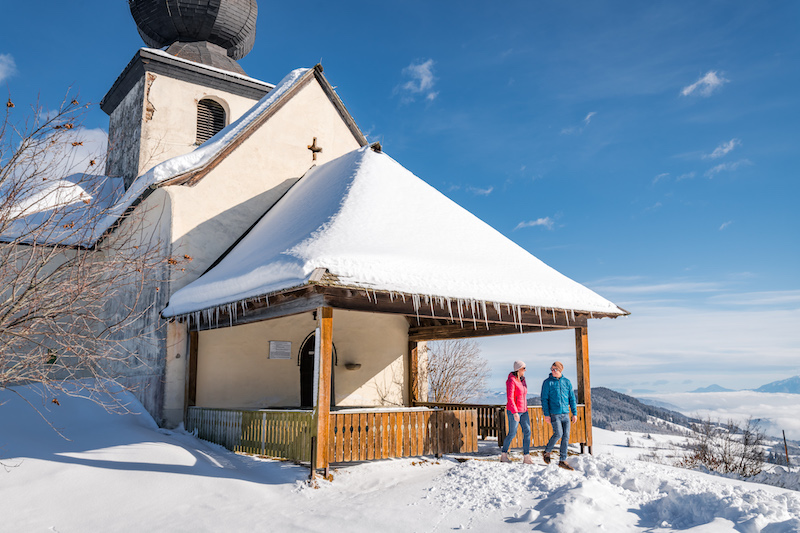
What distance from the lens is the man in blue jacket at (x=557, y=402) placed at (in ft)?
32.5

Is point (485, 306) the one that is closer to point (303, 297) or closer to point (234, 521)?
point (303, 297)

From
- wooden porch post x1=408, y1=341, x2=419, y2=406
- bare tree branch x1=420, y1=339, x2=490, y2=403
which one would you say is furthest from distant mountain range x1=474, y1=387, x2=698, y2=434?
wooden porch post x1=408, y1=341, x2=419, y2=406

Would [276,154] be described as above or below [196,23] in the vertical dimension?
below

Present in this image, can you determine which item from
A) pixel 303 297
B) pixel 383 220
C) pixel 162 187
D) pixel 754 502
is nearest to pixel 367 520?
pixel 303 297

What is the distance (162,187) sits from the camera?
1289 cm

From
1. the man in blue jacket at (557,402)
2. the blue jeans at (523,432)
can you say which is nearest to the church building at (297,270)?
the blue jeans at (523,432)

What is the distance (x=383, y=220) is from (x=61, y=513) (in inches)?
243

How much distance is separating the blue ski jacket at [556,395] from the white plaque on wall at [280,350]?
19.8 ft

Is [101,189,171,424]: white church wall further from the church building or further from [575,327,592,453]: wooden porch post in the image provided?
[575,327,592,453]: wooden porch post

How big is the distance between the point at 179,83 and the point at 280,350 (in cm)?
942

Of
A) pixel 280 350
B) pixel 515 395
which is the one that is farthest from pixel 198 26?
pixel 515 395

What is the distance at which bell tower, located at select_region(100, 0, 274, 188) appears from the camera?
18109 millimetres

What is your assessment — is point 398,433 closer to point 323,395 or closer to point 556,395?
point 323,395

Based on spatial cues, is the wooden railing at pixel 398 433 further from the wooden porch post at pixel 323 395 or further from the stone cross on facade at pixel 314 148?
the stone cross on facade at pixel 314 148
